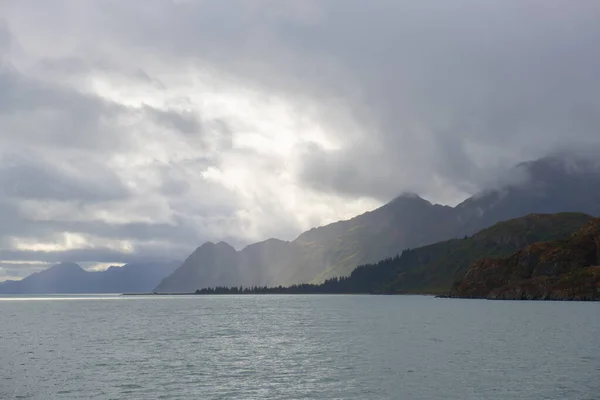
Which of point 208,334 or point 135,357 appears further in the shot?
point 208,334

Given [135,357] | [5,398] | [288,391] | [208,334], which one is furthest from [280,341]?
[5,398]

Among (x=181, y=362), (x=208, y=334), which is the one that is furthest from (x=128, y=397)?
(x=208, y=334)

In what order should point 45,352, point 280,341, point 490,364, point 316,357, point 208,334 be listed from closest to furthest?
1. point 490,364
2. point 316,357
3. point 45,352
4. point 280,341
5. point 208,334

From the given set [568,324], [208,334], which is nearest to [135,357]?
[208,334]

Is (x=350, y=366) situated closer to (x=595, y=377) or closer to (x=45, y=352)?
(x=595, y=377)

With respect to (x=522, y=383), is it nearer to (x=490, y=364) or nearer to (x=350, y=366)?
(x=490, y=364)

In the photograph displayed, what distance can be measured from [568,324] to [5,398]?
451 feet

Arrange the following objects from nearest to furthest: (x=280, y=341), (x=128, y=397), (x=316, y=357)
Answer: (x=128, y=397)
(x=316, y=357)
(x=280, y=341)

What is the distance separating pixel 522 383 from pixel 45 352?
83430mm

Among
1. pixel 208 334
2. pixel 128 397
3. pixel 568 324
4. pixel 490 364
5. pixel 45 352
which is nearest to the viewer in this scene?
pixel 128 397

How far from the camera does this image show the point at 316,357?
294ft

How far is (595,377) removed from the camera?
67.2 metres

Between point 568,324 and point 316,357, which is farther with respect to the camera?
point 568,324

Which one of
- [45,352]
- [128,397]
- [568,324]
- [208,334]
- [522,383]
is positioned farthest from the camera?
[568,324]
